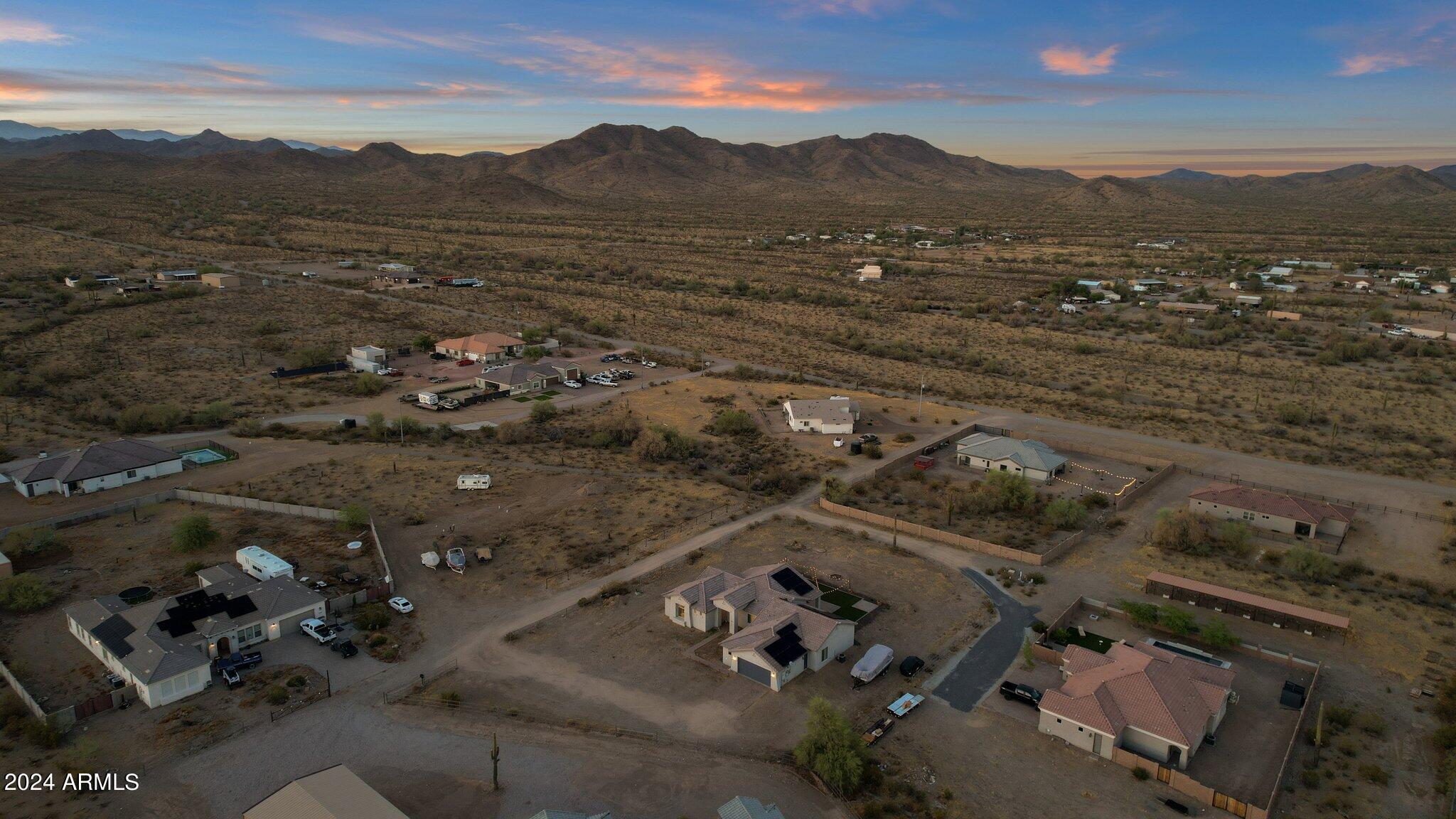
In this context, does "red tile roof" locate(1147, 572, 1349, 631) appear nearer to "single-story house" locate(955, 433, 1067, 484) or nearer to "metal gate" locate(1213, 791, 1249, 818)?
"single-story house" locate(955, 433, 1067, 484)

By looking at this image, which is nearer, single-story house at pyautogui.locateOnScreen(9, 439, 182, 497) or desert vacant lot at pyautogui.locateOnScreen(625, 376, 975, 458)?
single-story house at pyautogui.locateOnScreen(9, 439, 182, 497)

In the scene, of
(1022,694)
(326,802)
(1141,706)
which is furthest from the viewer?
(1022,694)

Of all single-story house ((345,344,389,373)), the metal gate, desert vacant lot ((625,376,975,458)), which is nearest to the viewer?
the metal gate

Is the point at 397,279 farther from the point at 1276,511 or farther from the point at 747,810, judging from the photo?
the point at 747,810

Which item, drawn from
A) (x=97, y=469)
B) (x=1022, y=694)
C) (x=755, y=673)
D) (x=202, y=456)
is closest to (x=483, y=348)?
(x=202, y=456)

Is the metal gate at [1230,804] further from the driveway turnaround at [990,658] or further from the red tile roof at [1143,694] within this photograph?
the driveway turnaround at [990,658]

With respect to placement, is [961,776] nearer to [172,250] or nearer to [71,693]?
[71,693]

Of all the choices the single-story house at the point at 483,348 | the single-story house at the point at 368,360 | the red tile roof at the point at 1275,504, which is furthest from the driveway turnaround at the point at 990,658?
the single-story house at the point at 368,360

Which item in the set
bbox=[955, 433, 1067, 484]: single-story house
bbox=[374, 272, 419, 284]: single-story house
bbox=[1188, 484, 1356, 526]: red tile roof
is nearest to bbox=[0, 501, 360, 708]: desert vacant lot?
bbox=[955, 433, 1067, 484]: single-story house
